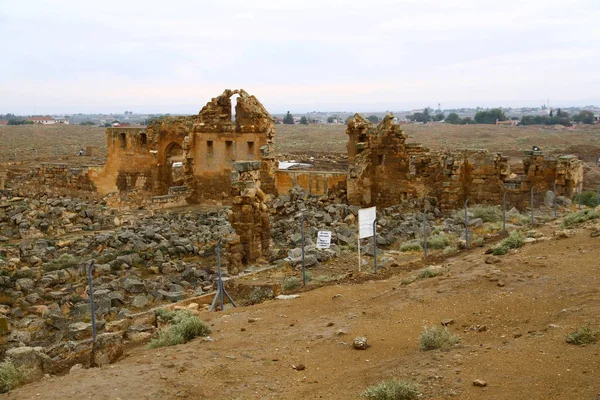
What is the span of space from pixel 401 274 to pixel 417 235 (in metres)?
5.01

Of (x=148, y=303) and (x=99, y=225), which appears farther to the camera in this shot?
(x=99, y=225)

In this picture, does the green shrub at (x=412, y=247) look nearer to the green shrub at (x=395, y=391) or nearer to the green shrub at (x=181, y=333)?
the green shrub at (x=181, y=333)

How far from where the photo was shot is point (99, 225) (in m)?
23.1

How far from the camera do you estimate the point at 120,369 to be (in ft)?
27.7

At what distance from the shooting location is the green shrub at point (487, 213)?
19.9 metres

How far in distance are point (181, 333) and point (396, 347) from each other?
10.5ft

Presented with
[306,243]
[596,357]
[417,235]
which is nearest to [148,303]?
[306,243]

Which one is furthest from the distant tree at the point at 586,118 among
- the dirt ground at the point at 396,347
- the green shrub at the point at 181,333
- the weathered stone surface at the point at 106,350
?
the weathered stone surface at the point at 106,350

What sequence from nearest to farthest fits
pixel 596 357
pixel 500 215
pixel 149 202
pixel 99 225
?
pixel 596 357
pixel 500 215
pixel 99 225
pixel 149 202

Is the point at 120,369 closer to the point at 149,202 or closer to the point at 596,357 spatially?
the point at 596,357

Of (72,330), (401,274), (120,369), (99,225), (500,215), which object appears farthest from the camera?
(99,225)

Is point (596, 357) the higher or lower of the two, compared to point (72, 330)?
higher

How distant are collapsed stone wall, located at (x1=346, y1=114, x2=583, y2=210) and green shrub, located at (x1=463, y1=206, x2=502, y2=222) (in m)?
1.68

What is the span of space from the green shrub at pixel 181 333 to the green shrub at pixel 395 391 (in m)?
3.84
